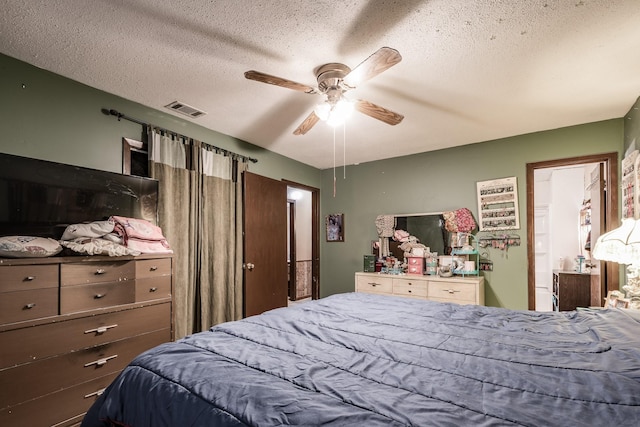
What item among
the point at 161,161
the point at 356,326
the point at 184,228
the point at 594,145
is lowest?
the point at 356,326

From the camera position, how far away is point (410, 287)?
378 cm

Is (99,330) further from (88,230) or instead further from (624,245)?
(624,245)

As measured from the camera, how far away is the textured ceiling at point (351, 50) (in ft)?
5.21

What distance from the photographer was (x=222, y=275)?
329 centimetres

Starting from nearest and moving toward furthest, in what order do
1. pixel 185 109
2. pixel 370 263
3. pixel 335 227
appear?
pixel 185 109
pixel 370 263
pixel 335 227

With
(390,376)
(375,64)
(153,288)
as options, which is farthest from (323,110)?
(153,288)

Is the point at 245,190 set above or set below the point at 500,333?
above

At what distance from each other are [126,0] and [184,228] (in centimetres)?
189

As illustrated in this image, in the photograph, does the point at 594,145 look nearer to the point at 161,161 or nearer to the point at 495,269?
the point at 495,269

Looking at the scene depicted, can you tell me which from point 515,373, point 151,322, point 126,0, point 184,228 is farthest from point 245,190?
point 515,373

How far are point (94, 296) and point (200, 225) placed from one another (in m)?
1.25

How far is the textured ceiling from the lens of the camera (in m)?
1.59

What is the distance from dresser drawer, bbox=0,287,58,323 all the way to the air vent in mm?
1708

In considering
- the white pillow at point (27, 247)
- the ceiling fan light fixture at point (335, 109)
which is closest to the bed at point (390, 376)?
the white pillow at point (27, 247)
